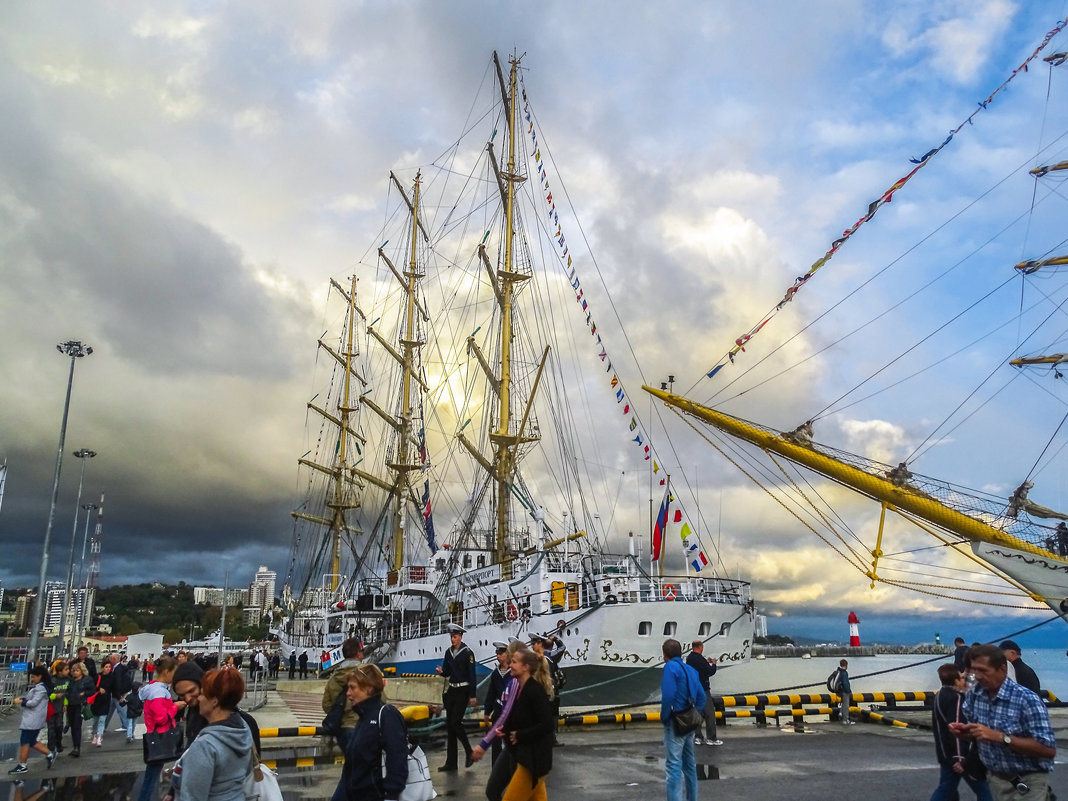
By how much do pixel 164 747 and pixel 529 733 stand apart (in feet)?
11.6

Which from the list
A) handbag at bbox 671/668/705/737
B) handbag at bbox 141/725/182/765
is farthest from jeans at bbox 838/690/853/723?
handbag at bbox 141/725/182/765

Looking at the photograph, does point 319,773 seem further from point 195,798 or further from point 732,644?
point 732,644

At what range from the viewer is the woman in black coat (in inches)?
229

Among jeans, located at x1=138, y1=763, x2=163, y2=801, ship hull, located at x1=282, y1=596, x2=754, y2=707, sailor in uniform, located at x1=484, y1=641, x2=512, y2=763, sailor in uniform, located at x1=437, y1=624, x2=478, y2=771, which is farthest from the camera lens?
ship hull, located at x1=282, y1=596, x2=754, y2=707

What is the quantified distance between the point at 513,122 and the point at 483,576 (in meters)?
24.2

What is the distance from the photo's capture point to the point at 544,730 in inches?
231

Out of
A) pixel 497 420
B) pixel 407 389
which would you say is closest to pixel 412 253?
pixel 407 389

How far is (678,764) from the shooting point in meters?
7.07

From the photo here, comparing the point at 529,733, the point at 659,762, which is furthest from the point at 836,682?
the point at 529,733

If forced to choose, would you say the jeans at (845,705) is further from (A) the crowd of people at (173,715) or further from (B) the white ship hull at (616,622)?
(A) the crowd of people at (173,715)

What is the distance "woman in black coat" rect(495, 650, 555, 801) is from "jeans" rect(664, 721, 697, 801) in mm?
1661

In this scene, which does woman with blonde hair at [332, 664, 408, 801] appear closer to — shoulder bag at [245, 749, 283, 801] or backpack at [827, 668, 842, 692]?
shoulder bag at [245, 749, 283, 801]

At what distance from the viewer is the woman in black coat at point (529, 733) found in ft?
19.1

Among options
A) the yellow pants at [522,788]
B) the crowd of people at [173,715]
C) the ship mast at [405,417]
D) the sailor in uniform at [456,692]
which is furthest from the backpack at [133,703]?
the ship mast at [405,417]
